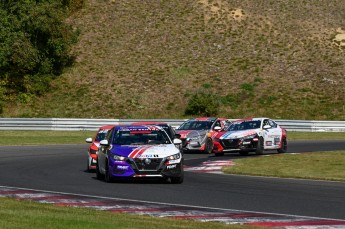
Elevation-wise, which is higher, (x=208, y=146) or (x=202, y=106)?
(x=202, y=106)

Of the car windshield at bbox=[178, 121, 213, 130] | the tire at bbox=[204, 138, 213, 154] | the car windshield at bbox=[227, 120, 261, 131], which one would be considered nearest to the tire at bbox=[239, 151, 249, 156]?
the car windshield at bbox=[227, 120, 261, 131]

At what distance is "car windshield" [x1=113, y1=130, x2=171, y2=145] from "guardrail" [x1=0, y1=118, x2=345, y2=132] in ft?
96.5

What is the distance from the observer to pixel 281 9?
77.1 metres

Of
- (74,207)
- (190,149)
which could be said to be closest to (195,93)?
(190,149)

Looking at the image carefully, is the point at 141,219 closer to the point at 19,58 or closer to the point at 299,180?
the point at 299,180

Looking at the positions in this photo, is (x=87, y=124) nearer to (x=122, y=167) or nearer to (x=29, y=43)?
(x=29, y=43)

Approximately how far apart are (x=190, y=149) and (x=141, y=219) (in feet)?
73.0

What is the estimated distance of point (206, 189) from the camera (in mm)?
20828

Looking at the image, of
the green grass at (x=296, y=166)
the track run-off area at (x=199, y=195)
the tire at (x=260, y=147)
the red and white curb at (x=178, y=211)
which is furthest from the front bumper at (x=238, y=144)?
the red and white curb at (x=178, y=211)

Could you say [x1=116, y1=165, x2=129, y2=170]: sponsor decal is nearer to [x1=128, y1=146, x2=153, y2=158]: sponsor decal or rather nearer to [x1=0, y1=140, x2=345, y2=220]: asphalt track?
[x1=128, y1=146, x2=153, y2=158]: sponsor decal

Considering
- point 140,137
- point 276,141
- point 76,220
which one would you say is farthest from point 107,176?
point 276,141

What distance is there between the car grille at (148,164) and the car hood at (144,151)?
96 millimetres

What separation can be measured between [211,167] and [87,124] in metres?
26.0

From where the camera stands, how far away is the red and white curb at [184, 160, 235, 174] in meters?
27.7
